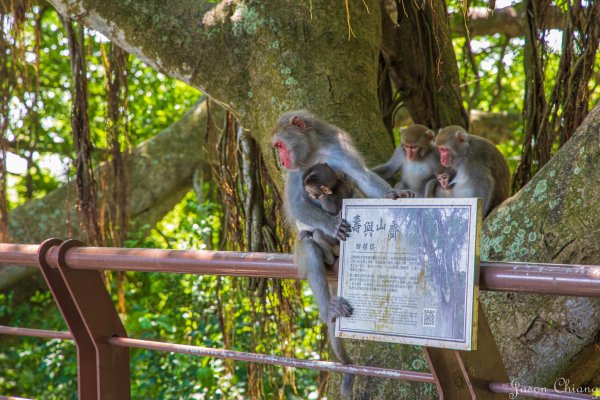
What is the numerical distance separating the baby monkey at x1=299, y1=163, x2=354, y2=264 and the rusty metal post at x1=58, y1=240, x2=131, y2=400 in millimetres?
721

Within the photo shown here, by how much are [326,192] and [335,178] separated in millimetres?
96

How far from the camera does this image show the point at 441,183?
445 centimetres

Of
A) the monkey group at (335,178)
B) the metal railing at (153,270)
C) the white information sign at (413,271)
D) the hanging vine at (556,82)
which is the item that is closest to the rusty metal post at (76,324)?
the metal railing at (153,270)

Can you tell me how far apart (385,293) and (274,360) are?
0.45m

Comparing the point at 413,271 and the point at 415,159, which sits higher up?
the point at 415,159

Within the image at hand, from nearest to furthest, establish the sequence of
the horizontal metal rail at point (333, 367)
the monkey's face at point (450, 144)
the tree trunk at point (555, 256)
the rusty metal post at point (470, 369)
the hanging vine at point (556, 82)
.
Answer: the horizontal metal rail at point (333, 367) → the rusty metal post at point (470, 369) → the tree trunk at point (555, 256) → the hanging vine at point (556, 82) → the monkey's face at point (450, 144)

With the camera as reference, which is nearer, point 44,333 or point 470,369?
point 470,369

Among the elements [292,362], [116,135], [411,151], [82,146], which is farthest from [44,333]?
[116,135]

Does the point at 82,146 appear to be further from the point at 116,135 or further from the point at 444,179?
the point at 444,179

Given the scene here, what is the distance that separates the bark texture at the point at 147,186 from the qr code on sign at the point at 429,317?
16.4 feet

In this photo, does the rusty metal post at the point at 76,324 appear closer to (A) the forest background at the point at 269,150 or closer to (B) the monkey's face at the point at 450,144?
(A) the forest background at the point at 269,150

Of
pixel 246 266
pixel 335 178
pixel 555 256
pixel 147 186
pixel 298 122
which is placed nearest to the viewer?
pixel 246 266

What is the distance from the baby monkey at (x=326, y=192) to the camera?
277 cm

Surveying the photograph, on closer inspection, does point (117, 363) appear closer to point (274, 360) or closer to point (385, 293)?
point (274, 360)
